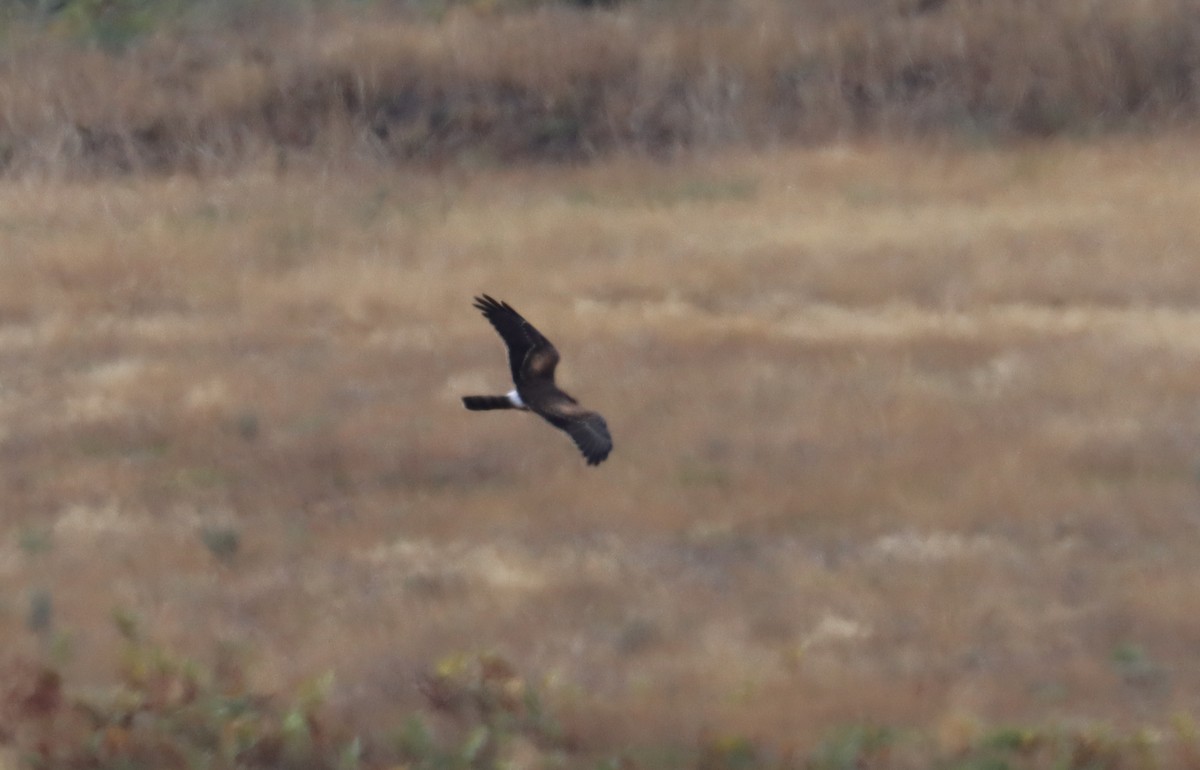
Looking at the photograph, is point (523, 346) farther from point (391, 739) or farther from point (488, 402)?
point (391, 739)

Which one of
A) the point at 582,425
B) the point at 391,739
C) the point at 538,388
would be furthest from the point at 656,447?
the point at 391,739

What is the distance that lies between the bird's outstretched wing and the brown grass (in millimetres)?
12598

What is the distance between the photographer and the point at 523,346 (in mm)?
7617

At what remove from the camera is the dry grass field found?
6.81 metres

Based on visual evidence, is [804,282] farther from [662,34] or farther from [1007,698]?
[1007,698]

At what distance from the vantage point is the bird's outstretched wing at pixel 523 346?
7477mm

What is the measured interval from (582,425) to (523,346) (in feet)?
1.56

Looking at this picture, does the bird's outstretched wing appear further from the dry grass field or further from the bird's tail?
the dry grass field

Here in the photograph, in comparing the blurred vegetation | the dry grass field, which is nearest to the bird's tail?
the dry grass field

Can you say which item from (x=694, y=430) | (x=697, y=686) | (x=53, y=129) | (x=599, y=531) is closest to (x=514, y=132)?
(x=53, y=129)

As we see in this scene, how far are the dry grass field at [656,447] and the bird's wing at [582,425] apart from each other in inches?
22.2

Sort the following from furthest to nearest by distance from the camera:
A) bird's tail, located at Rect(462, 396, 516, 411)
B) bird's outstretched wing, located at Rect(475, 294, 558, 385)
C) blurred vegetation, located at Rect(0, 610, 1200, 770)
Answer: bird's tail, located at Rect(462, 396, 516, 411) → bird's outstretched wing, located at Rect(475, 294, 558, 385) → blurred vegetation, located at Rect(0, 610, 1200, 770)

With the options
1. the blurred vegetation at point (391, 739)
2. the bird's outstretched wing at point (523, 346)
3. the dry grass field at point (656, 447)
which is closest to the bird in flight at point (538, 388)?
the bird's outstretched wing at point (523, 346)

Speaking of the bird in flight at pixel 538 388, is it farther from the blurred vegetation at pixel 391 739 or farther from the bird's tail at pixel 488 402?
the blurred vegetation at pixel 391 739
